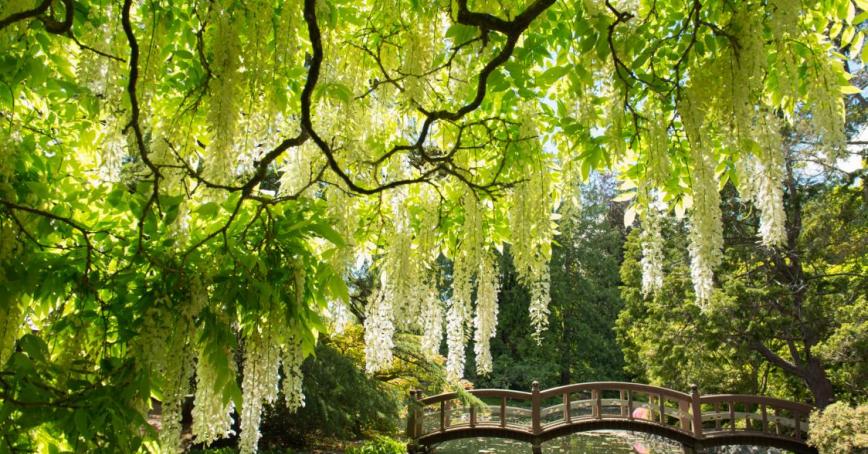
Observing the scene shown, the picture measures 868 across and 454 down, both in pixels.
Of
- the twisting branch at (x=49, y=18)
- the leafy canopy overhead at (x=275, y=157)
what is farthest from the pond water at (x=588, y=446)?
the twisting branch at (x=49, y=18)

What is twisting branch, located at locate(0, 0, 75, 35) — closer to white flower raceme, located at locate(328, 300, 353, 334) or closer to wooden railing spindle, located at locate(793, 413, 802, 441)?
white flower raceme, located at locate(328, 300, 353, 334)

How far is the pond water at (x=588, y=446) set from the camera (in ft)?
37.6

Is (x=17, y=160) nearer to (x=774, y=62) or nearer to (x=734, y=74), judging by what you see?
(x=734, y=74)

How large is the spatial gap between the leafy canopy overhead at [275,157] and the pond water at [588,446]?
923 centimetres

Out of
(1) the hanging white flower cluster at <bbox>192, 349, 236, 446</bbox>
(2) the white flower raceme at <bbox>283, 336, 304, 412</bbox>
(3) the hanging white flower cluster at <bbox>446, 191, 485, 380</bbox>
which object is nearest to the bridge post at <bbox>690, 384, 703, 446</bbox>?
(3) the hanging white flower cluster at <bbox>446, 191, 485, 380</bbox>

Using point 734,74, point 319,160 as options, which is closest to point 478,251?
point 319,160

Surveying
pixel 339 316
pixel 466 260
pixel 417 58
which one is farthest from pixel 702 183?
pixel 339 316

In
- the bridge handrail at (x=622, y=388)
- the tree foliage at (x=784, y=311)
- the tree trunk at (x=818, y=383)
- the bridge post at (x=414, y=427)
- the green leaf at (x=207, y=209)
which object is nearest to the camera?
the green leaf at (x=207, y=209)

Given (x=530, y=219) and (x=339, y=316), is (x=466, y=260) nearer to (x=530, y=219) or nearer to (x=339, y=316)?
(x=530, y=219)

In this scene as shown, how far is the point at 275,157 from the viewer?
6.86ft

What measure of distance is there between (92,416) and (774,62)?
2.67 m

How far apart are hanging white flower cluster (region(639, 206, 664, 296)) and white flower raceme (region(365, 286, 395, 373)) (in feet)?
3.62

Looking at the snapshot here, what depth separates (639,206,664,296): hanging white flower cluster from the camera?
2.33 metres

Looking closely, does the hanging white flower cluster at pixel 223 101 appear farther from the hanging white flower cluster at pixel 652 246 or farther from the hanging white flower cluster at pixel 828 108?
the hanging white flower cluster at pixel 828 108
